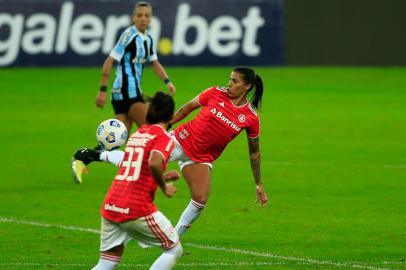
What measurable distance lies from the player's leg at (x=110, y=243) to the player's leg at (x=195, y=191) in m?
2.59

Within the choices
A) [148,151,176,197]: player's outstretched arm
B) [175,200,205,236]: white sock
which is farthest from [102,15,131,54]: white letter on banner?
[148,151,176,197]: player's outstretched arm

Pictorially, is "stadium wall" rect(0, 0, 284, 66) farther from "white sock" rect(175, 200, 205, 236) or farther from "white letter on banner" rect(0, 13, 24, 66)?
"white sock" rect(175, 200, 205, 236)

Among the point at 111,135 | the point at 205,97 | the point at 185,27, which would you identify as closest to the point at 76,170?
the point at 205,97

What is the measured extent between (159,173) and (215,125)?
3.18 m

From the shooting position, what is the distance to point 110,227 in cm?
964

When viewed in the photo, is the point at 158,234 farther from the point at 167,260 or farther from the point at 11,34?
the point at 11,34

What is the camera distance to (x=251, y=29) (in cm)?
3612

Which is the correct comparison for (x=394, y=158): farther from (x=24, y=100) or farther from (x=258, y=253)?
(x=24, y=100)

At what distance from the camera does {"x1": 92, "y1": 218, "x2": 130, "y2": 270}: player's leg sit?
9664 mm

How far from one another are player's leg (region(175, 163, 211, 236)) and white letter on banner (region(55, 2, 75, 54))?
2363cm

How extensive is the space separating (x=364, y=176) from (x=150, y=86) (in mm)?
13846

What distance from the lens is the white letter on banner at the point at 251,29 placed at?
36094 mm

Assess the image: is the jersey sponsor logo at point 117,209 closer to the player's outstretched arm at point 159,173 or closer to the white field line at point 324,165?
the player's outstretched arm at point 159,173

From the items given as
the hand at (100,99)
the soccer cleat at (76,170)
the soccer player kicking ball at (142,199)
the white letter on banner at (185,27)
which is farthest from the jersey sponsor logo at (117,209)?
the white letter on banner at (185,27)
